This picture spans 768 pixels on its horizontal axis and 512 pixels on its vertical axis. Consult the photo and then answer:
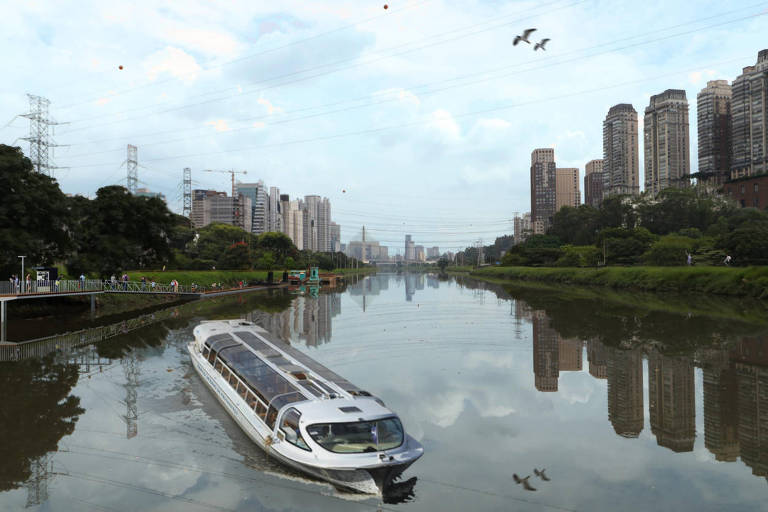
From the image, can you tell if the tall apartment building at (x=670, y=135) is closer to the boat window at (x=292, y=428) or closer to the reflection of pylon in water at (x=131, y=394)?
the reflection of pylon in water at (x=131, y=394)

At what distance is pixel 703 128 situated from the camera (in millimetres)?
140875

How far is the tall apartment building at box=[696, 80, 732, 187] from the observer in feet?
452

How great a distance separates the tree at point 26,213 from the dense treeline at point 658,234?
74514 mm

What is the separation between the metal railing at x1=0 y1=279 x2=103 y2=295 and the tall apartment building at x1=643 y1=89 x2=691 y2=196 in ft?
513

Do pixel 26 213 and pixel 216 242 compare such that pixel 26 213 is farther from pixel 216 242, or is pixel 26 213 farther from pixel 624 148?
pixel 624 148

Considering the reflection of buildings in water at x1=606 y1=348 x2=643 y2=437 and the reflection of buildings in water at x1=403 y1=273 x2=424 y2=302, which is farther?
the reflection of buildings in water at x1=403 y1=273 x2=424 y2=302

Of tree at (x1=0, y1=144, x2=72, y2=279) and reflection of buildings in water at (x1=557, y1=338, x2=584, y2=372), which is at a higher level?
tree at (x1=0, y1=144, x2=72, y2=279)

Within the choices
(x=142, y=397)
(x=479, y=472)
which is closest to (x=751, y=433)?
(x=479, y=472)

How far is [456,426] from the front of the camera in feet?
44.7

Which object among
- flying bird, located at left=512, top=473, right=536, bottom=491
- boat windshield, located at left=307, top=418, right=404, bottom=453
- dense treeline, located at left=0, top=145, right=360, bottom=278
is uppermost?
dense treeline, located at left=0, top=145, right=360, bottom=278

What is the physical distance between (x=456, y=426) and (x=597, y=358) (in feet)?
38.7

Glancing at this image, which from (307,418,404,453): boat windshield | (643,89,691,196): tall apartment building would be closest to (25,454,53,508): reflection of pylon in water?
(307,418,404,453): boat windshield

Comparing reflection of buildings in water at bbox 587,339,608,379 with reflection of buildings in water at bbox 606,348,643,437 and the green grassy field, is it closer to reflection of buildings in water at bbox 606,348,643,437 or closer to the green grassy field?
reflection of buildings in water at bbox 606,348,643,437

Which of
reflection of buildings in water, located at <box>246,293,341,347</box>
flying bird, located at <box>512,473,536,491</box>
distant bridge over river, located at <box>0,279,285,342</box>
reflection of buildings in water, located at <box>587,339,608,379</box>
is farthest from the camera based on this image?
reflection of buildings in water, located at <box>246,293,341,347</box>
